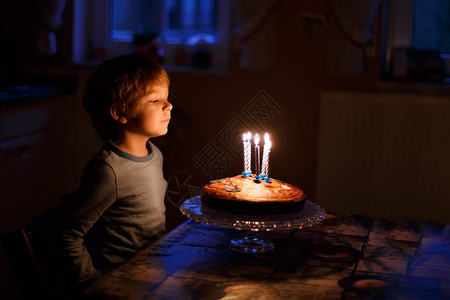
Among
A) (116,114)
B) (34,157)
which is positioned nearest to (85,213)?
(116,114)

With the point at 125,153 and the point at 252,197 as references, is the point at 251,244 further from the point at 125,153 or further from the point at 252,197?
the point at 125,153

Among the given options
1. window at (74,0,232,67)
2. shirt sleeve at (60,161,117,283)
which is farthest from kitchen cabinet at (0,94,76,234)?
shirt sleeve at (60,161,117,283)

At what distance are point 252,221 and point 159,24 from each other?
2240 mm

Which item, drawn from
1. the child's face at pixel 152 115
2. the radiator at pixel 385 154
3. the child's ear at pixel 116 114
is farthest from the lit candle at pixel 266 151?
the radiator at pixel 385 154

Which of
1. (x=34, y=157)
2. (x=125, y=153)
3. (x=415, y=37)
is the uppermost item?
(x=415, y=37)

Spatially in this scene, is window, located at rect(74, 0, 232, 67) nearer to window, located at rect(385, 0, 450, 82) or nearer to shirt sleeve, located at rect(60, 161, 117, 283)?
window, located at rect(385, 0, 450, 82)

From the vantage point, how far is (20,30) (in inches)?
134

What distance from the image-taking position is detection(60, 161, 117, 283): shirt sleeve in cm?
133

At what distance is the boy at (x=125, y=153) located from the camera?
148 cm

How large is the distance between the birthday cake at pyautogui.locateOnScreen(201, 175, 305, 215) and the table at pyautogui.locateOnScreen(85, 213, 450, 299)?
0.31ft

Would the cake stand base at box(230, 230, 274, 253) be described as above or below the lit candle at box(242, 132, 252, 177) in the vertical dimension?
below

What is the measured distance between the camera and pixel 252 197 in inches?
53.9

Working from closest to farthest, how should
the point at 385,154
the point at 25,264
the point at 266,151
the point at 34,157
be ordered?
the point at 25,264
the point at 266,151
the point at 385,154
the point at 34,157

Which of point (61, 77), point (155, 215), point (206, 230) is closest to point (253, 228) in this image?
point (206, 230)
